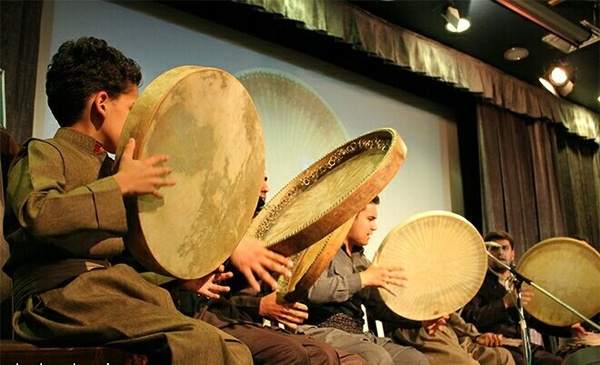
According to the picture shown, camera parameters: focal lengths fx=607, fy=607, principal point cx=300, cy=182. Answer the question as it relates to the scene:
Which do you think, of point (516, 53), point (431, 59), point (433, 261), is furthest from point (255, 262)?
point (516, 53)

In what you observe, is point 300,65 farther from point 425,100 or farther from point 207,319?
point 207,319

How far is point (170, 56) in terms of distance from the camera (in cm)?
361

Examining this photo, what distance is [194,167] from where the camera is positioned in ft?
4.57

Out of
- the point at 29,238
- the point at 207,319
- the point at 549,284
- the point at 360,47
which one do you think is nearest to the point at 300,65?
the point at 360,47

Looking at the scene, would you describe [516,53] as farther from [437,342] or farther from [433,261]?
[437,342]

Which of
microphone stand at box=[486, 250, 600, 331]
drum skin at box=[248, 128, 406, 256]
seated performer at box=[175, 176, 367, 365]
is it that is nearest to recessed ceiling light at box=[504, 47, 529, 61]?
microphone stand at box=[486, 250, 600, 331]

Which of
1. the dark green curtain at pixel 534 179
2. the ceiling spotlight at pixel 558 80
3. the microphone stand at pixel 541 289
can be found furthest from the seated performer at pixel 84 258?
the ceiling spotlight at pixel 558 80

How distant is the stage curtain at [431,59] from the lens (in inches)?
154

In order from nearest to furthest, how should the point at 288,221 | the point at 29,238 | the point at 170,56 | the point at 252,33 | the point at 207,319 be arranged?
the point at 29,238 → the point at 288,221 → the point at 207,319 → the point at 170,56 → the point at 252,33

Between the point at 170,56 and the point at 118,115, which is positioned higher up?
the point at 170,56

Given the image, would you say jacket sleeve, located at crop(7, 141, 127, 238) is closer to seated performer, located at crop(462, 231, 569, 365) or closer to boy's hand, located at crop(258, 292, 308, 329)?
boy's hand, located at crop(258, 292, 308, 329)

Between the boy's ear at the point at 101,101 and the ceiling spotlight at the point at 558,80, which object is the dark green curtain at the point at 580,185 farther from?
the boy's ear at the point at 101,101

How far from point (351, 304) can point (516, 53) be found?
330cm

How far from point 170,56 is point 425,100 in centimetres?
243
